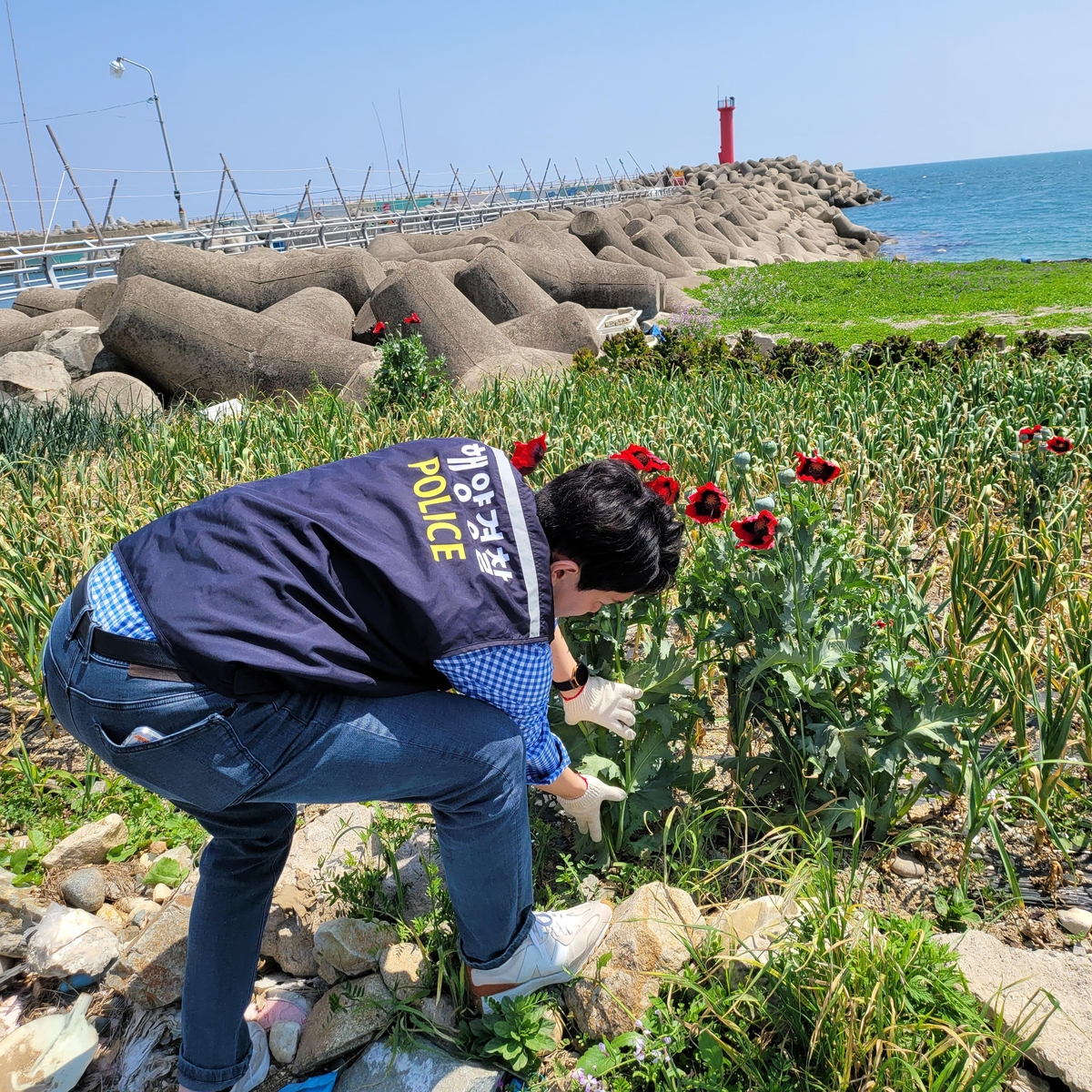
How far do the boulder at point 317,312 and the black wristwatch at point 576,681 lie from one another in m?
6.53

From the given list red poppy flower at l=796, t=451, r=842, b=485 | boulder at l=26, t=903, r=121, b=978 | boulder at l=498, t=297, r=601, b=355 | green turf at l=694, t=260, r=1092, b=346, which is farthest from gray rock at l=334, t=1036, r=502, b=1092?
green turf at l=694, t=260, r=1092, b=346

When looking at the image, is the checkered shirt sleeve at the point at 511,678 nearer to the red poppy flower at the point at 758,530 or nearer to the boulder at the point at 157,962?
the red poppy flower at the point at 758,530

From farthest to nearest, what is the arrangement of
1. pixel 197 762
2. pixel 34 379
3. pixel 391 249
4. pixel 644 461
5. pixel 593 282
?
pixel 391 249 < pixel 593 282 < pixel 34 379 < pixel 644 461 < pixel 197 762

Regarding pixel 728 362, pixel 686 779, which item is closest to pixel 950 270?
pixel 728 362

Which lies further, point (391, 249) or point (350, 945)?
point (391, 249)

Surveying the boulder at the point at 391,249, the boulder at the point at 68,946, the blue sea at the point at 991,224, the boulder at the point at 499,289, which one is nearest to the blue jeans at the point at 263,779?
the boulder at the point at 68,946

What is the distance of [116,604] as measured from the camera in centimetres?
136

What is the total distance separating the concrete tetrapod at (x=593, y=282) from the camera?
10367 mm

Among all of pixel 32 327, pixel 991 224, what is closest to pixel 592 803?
pixel 32 327

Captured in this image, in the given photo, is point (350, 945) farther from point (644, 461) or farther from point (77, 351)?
point (77, 351)

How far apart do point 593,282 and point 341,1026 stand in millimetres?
9681

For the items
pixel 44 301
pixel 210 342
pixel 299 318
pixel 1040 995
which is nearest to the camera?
pixel 1040 995

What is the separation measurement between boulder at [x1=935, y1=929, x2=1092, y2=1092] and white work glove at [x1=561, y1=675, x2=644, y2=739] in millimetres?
743

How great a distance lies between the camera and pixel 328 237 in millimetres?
20656
